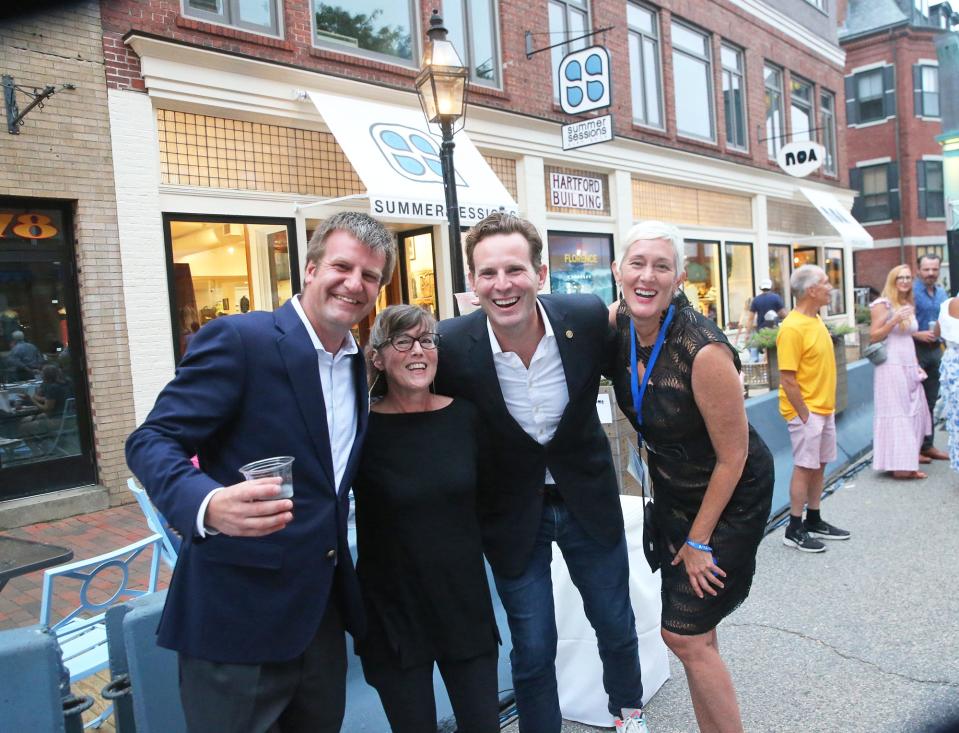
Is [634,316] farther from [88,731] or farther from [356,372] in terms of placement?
[88,731]

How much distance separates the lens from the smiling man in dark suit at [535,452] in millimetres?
2633

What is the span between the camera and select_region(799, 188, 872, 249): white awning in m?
19.2

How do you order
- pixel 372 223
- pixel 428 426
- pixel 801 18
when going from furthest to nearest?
1. pixel 801 18
2. pixel 428 426
3. pixel 372 223

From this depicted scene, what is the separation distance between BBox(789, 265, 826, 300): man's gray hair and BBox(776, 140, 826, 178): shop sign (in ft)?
40.5

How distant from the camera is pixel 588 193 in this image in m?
13.7

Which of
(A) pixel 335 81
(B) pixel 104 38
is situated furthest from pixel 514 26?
(B) pixel 104 38

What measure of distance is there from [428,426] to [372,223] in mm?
653

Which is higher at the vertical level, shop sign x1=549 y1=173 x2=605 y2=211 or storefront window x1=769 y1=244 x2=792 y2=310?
shop sign x1=549 y1=173 x2=605 y2=211

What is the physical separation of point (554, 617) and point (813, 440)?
3.02 m

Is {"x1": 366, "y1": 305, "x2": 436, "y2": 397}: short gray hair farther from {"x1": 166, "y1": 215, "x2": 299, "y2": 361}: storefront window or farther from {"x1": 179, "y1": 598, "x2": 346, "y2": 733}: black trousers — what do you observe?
{"x1": 166, "y1": 215, "x2": 299, "y2": 361}: storefront window

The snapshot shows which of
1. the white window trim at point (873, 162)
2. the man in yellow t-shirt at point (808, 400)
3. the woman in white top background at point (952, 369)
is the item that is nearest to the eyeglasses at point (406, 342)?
the man in yellow t-shirt at point (808, 400)

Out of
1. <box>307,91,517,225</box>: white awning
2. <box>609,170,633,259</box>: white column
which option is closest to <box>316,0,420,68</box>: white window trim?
<box>307,91,517,225</box>: white awning

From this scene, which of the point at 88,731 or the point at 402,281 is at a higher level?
the point at 402,281

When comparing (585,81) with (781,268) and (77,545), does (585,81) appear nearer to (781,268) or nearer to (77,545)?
(77,545)
